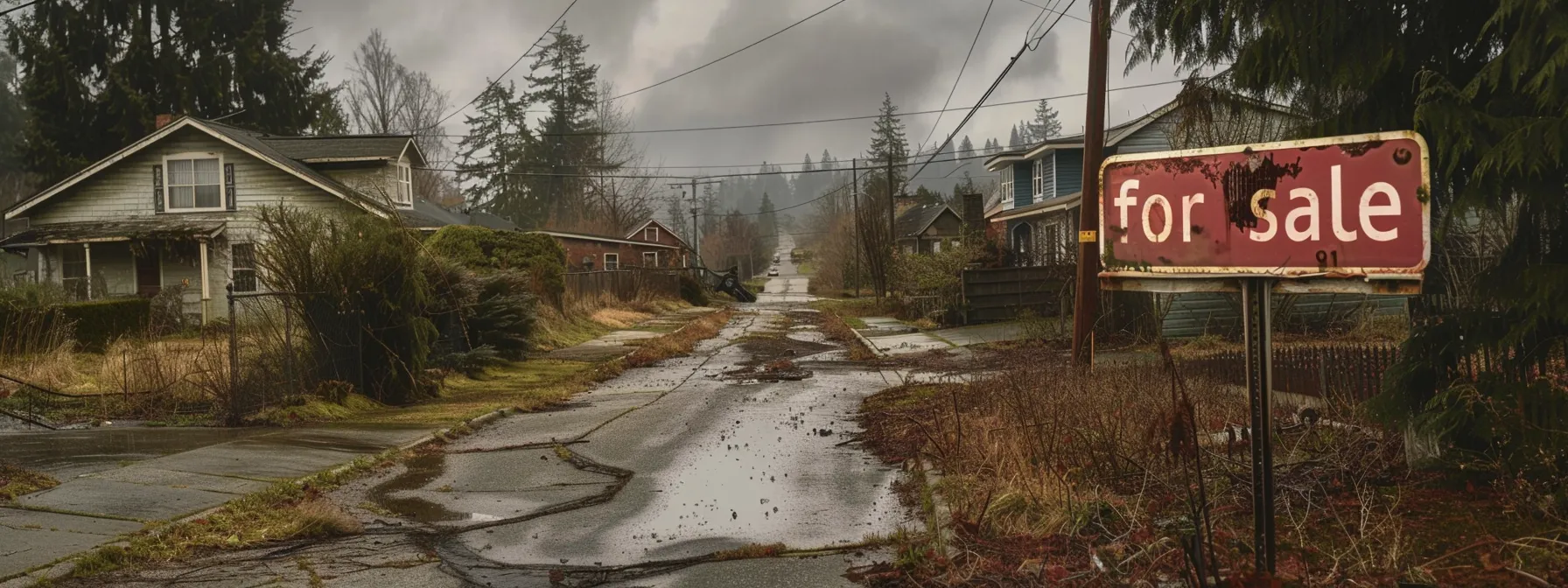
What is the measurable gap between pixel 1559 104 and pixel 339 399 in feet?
40.3

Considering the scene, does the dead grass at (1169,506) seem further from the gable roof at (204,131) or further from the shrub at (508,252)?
the gable roof at (204,131)

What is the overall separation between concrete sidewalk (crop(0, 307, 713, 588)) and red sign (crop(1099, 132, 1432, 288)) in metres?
5.54

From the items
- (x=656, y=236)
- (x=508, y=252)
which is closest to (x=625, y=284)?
(x=508, y=252)

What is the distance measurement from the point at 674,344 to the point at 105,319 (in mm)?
11182

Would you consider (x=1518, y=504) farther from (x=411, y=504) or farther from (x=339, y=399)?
(x=339, y=399)

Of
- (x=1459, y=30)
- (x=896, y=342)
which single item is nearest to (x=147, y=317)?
(x=896, y=342)

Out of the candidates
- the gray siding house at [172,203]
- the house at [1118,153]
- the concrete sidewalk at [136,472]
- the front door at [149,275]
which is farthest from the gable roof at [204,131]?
the concrete sidewalk at [136,472]

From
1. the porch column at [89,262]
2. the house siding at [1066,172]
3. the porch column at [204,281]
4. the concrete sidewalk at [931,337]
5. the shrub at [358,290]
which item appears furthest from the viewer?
the house siding at [1066,172]

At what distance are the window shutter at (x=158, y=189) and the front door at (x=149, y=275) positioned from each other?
1.32m

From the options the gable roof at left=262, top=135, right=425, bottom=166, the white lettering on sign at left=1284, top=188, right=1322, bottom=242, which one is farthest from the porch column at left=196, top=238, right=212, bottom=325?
the white lettering on sign at left=1284, top=188, right=1322, bottom=242

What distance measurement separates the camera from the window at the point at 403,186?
34.9m

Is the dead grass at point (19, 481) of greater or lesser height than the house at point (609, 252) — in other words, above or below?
below

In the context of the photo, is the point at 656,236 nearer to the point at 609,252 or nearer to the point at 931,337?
the point at 609,252

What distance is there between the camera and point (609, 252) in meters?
57.1
